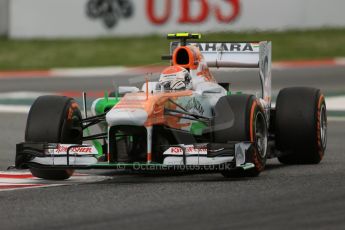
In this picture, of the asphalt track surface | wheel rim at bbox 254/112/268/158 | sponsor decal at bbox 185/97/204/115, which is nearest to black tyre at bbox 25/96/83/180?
the asphalt track surface

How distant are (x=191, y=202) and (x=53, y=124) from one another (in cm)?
224

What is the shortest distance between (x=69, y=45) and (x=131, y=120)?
20.7 m

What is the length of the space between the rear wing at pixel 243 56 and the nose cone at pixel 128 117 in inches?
110

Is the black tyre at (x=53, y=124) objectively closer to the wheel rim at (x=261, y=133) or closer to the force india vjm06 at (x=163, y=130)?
A: the force india vjm06 at (x=163, y=130)

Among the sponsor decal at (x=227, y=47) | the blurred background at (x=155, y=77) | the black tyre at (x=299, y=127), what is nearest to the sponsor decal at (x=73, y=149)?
the blurred background at (x=155, y=77)

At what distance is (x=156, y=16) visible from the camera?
100 feet

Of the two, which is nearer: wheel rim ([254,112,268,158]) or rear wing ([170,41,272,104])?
wheel rim ([254,112,268,158])

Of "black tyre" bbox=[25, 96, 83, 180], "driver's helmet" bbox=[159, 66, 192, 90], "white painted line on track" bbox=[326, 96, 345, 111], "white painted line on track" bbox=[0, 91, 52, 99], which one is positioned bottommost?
"white painted line on track" bbox=[0, 91, 52, 99]

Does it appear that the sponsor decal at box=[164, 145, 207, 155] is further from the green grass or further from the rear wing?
the green grass

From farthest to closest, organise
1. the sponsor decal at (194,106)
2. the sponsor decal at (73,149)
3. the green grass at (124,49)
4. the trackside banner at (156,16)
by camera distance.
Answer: the trackside banner at (156,16) → the green grass at (124,49) → the sponsor decal at (194,106) → the sponsor decal at (73,149)

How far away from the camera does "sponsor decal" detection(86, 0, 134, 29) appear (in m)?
30.4

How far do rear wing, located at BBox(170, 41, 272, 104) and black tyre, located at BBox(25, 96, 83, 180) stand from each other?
8.49 ft

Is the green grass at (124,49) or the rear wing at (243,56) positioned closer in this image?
the rear wing at (243,56)

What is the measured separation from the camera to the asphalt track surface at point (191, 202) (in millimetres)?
8625
